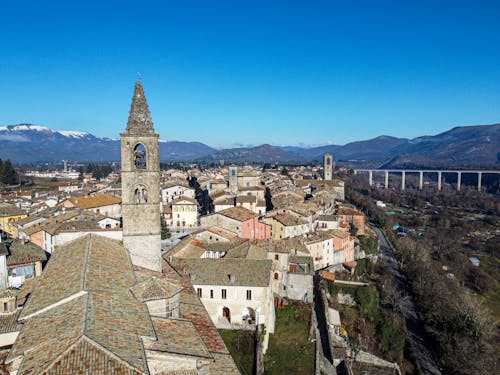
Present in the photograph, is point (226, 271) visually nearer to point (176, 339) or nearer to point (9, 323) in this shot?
Result: point (176, 339)

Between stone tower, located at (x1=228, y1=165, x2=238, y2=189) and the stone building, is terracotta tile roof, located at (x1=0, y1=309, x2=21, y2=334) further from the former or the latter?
stone tower, located at (x1=228, y1=165, x2=238, y2=189)

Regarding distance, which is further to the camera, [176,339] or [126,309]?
[176,339]

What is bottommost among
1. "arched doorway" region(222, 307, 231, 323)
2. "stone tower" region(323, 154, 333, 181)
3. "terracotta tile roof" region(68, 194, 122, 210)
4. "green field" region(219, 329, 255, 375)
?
"green field" region(219, 329, 255, 375)

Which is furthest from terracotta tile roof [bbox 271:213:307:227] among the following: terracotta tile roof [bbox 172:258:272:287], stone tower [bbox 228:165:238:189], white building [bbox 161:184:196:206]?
white building [bbox 161:184:196:206]

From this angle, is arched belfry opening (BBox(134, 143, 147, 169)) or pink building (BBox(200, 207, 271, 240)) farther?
pink building (BBox(200, 207, 271, 240))

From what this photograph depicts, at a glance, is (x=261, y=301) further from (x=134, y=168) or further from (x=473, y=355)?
(x=473, y=355)

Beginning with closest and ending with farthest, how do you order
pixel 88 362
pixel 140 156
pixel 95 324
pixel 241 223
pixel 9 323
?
1. pixel 88 362
2. pixel 95 324
3. pixel 9 323
4. pixel 140 156
5. pixel 241 223

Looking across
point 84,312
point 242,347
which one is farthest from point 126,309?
point 242,347

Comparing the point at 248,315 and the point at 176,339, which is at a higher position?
the point at 176,339
